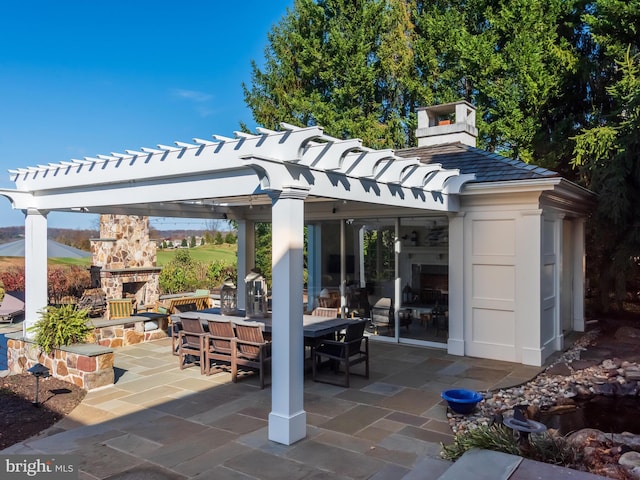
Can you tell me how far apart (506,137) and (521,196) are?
889 cm

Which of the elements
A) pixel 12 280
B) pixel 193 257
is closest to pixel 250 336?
pixel 12 280

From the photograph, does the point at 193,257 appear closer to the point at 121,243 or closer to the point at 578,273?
the point at 121,243

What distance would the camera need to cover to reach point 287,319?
4238 mm

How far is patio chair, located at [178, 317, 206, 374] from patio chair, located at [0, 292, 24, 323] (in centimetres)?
712

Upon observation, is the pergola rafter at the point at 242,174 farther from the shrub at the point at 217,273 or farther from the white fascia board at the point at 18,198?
the shrub at the point at 217,273

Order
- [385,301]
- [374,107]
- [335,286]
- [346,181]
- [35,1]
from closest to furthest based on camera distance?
[346,181] < [385,301] < [335,286] < [35,1] < [374,107]

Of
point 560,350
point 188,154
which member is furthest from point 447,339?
point 188,154

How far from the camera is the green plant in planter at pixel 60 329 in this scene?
6.35 metres

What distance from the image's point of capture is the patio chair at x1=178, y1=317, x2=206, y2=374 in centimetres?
675

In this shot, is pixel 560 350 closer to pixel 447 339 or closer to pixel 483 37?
pixel 447 339

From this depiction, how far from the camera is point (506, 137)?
593 inches

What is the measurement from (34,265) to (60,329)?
A: 1687 millimetres

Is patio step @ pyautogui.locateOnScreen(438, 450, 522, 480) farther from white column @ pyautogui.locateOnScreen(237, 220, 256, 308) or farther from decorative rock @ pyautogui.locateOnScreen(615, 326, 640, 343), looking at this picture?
white column @ pyautogui.locateOnScreen(237, 220, 256, 308)

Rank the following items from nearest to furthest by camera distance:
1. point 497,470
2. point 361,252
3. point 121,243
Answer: point 497,470
point 361,252
point 121,243
